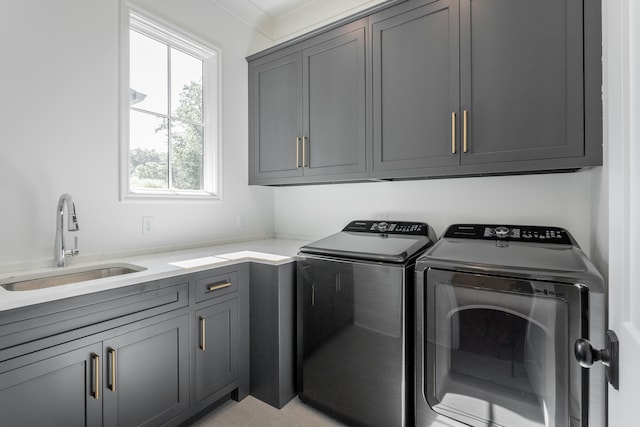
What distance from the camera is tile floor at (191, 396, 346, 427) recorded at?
1.76 meters

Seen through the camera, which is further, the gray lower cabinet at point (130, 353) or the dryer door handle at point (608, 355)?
the gray lower cabinet at point (130, 353)

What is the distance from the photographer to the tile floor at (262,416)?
5.77 feet

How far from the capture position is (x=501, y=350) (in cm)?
131

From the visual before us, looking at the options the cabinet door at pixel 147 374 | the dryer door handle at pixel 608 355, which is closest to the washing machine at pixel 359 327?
the cabinet door at pixel 147 374

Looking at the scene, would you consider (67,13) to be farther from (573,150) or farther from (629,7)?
(573,150)

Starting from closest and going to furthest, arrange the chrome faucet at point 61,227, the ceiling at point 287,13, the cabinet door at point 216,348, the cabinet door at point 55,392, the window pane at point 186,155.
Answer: the cabinet door at point 55,392 → the chrome faucet at point 61,227 → the cabinet door at point 216,348 → the window pane at point 186,155 → the ceiling at point 287,13

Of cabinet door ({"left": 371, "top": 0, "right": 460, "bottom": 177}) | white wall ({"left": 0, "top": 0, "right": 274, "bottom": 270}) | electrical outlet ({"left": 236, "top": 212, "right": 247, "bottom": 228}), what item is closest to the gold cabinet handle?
white wall ({"left": 0, "top": 0, "right": 274, "bottom": 270})

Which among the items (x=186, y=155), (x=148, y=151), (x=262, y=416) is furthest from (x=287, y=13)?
(x=262, y=416)

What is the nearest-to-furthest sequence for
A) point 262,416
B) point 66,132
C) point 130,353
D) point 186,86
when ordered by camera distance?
point 130,353 < point 66,132 < point 262,416 < point 186,86

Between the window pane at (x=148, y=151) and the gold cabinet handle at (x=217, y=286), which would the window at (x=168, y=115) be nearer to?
the window pane at (x=148, y=151)

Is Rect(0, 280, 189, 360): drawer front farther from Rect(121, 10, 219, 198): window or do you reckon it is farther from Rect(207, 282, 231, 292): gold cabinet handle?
Rect(121, 10, 219, 198): window

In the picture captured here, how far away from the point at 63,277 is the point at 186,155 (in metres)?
1.12

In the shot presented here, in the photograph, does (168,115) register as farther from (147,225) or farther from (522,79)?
(522,79)

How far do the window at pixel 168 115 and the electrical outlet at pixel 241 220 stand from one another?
0.27 m
